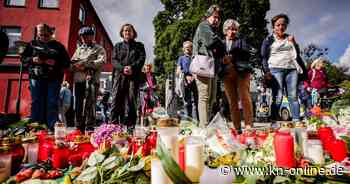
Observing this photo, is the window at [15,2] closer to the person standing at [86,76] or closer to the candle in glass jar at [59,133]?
the person standing at [86,76]

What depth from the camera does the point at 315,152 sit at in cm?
147

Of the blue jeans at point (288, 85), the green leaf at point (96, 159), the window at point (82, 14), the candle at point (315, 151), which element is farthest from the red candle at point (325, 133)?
the window at point (82, 14)

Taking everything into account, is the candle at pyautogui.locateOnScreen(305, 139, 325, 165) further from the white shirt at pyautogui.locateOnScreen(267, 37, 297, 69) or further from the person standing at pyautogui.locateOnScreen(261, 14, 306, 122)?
the white shirt at pyautogui.locateOnScreen(267, 37, 297, 69)

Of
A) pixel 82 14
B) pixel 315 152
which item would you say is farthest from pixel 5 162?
pixel 82 14

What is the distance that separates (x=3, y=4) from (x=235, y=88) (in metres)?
17.6

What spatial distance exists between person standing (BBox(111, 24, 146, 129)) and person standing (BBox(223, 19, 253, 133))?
1.19m

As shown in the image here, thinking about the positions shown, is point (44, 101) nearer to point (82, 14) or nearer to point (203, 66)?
point (203, 66)

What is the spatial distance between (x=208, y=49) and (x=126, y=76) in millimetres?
1186

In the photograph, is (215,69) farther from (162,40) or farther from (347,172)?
(162,40)

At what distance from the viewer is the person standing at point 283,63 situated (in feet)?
11.2

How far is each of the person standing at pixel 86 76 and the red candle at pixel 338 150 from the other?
3197 mm

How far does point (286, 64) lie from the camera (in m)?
3.48

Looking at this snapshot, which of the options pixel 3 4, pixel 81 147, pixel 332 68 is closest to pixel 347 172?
pixel 81 147

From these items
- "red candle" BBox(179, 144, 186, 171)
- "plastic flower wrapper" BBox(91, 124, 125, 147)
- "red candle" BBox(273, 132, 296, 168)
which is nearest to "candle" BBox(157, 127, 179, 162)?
"red candle" BBox(179, 144, 186, 171)
